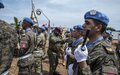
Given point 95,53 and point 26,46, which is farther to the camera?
point 26,46

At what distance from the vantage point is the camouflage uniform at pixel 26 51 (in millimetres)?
7807

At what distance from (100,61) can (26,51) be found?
487cm

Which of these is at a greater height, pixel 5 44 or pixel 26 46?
pixel 5 44

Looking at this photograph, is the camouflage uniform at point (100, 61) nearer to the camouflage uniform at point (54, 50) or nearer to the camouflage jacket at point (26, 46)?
the camouflage jacket at point (26, 46)

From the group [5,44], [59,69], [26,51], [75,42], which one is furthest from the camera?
[59,69]

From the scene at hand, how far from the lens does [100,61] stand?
327cm

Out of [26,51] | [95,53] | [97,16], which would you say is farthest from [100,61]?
[26,51]

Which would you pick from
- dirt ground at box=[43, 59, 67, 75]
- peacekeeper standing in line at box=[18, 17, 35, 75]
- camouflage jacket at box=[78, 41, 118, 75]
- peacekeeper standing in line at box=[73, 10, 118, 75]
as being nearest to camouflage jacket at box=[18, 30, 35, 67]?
peacekeeper standing in line at box=[18, 17, 35, 75]

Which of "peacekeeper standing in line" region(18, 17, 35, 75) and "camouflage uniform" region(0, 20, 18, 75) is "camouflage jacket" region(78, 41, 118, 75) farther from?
"peacekeeper standing in line" region(18, 17, 35, 75)

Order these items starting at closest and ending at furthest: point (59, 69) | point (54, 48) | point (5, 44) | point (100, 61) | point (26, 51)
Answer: point (100, 61), point (5, 44), point (26, 51), point (54, 48), point (59, 69)

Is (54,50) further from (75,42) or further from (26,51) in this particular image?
(75,42)

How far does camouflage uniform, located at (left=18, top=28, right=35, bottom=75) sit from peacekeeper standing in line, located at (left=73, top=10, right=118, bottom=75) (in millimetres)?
4372

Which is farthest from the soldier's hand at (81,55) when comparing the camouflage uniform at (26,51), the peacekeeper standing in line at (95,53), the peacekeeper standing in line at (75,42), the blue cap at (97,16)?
the camouflage uniform at (26,51)

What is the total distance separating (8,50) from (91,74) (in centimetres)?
150
